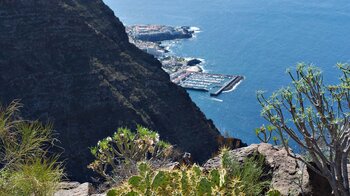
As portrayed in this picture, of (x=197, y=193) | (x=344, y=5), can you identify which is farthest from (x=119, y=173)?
(x=344, y=5)

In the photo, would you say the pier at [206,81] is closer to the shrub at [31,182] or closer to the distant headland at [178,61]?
the distant headland at [178,61]

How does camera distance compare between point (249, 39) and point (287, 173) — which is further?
point (249, 39)

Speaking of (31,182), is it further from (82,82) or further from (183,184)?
(82,82)

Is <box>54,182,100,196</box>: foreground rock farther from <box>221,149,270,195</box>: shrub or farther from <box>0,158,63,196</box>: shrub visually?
<box>221,149,270,195</box>: shrub

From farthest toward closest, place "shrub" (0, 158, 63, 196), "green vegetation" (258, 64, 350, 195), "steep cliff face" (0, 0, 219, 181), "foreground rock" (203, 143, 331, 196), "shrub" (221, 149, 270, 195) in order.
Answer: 1. "steep cliff face" (0, 0, 219, 181)
2. "foreground rock" (203, 143, 331, 196)
3. "green vegetation" (258, 64, 350, 195)
4. "shrub" (221, 149, 270, 195)
5. "shrub" (0, 158, 63, 196)

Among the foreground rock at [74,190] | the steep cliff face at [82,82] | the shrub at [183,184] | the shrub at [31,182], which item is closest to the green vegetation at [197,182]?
the shrub at [183,184]

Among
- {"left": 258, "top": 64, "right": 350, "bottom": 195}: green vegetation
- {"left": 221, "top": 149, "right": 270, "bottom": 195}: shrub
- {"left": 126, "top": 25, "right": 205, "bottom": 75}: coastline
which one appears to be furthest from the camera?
{"left": 126, "top": 25, "right": 205, "bottom": 75}: coastline

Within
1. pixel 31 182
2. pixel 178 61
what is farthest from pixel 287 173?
pixel 178 61

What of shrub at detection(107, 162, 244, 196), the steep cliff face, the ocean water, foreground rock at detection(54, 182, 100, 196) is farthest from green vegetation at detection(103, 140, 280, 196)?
the ocean water
